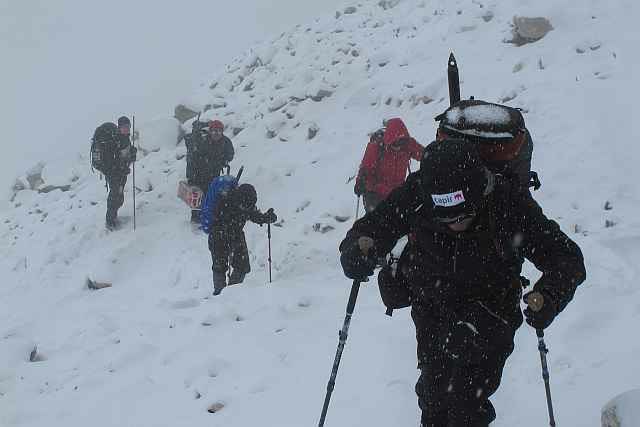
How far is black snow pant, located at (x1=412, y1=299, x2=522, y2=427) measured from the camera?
2963mm

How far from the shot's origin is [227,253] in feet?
28.7

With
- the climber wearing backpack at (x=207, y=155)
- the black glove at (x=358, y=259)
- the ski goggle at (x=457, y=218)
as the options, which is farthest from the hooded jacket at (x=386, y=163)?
the ski goggle at (x=457, y=218)

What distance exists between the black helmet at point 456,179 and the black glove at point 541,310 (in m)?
0.48

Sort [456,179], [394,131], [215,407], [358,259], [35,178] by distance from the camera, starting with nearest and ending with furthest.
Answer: [456,179] < [358,259] < [215,407] < [394,131] < [35,178]

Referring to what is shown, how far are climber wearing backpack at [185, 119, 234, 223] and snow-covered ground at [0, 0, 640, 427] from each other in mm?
1144

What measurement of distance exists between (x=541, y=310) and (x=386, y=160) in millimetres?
5787

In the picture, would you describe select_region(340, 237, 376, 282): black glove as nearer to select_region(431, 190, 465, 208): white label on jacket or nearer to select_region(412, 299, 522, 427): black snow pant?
select_region(412, 299, 522, 427): black snow pant

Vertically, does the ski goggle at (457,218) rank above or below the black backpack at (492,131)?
below

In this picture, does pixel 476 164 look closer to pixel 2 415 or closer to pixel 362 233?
pixel 362 233

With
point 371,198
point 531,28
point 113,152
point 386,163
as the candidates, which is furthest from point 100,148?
point 531,28

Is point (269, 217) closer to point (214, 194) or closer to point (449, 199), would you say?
point (214, 194)

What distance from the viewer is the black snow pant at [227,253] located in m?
8.64

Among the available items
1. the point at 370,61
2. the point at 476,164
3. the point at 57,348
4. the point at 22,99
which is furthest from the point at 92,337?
the point at 22,99

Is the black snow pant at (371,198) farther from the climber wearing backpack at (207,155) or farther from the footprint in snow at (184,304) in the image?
the climber wearing backpack at (207,155)
